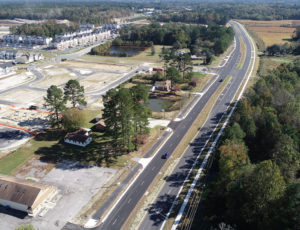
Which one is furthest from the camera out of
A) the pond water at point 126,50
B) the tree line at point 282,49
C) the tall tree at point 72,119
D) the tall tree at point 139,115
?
the pond water at point 126,50

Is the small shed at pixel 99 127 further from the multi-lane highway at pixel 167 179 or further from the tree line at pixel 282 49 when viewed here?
the tree line at pixel 282 49

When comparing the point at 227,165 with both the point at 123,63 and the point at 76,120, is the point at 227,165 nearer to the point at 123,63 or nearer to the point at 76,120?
the point at 76,120

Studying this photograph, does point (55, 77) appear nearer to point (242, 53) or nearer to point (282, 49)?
point (242, 53)

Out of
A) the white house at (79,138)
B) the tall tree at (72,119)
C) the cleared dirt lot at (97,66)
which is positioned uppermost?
the cleared dirt lot at (97,66)

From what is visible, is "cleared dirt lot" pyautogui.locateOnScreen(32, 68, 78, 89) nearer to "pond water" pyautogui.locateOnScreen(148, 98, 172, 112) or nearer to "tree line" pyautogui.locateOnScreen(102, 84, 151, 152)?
"pond water" pyautogui.locateOnScreen(148, 98, 172, 112)

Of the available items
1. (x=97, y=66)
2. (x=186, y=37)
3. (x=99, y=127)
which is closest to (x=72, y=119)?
(x=99, y=127)

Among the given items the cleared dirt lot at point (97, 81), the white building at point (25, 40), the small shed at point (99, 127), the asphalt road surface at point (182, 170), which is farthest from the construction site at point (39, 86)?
the white building at point (25, 40)
